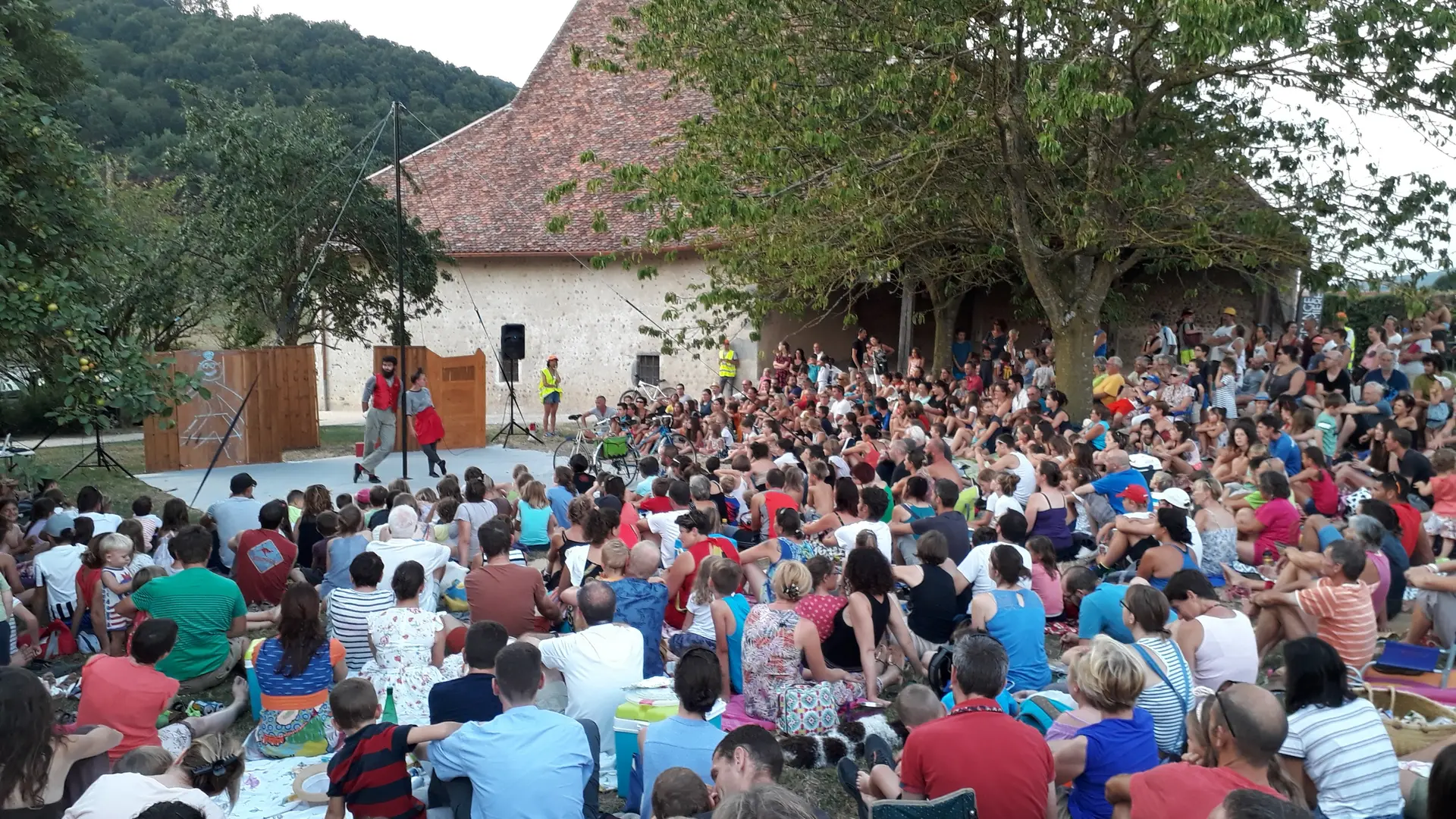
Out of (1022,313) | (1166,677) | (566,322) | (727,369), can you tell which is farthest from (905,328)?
(1166,677)

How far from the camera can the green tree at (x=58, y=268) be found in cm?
→ 782

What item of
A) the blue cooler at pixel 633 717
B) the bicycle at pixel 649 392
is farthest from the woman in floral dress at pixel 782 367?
the blue cooler at pixel 633 717

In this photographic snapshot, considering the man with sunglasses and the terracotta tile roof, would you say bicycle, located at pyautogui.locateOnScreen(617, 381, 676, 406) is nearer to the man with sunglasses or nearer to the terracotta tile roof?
the terracotta tile roof

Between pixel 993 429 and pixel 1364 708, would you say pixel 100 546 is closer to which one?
pixel 1364 708

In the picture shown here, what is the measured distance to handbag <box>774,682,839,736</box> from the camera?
A: 5.45m

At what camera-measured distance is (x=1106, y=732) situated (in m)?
4.02

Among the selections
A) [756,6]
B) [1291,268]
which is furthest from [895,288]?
[756,6]

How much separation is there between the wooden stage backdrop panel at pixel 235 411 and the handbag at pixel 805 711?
38.9 ft

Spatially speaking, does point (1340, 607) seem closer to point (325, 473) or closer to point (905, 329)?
point (325, 473)

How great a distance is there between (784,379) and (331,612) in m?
14.9

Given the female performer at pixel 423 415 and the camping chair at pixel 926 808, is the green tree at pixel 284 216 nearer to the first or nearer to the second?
the female performer at pixel 423 415

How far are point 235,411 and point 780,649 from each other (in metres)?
13.3

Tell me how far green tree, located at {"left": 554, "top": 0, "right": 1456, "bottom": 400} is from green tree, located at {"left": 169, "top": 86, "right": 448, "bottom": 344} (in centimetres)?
760

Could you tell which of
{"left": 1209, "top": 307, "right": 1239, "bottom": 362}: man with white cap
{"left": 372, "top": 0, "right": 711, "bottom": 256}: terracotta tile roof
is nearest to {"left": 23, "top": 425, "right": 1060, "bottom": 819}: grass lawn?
{"left": 372, "top": 0, "right": 711, "bottom": 256}: terracotta tile roof
